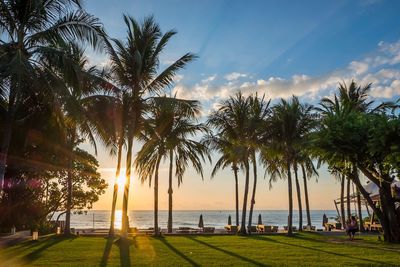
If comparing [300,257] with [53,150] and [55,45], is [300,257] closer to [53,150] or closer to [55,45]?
[55,45]

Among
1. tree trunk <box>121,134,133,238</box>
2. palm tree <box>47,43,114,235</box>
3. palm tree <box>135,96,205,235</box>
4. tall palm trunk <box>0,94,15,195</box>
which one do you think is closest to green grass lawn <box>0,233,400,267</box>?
tree trunk <box>121,134,133,238</box>

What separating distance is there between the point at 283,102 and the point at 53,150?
49.4ft

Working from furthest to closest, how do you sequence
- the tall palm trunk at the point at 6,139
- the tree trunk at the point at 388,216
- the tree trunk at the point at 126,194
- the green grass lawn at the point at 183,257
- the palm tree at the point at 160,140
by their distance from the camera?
1. the palm tree at the point at 160,140
2. the tree trunk at the point at 388,216
3. the tree trunk at the point at 126,194
4. the green grass lawn at the point at 183,257
5. the tall palm trunk at the point at 6,139

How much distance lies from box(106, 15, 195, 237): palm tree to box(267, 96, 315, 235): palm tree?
9753mm

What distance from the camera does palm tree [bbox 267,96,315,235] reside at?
1036 inches

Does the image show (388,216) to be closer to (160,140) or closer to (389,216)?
(389,216)

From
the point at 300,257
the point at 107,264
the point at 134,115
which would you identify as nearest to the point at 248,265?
the point at 300,257

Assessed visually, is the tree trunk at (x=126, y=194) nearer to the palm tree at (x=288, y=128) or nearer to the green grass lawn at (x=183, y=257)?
the green grass lawn at (x=183, y=257)

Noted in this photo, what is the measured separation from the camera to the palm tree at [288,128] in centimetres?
2631

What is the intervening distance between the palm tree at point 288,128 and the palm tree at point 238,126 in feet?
6.13

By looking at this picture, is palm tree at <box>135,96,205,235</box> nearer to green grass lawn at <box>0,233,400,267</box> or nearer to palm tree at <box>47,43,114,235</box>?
palm tree at <box>47,43,114,235</box>

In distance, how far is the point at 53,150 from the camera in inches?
909

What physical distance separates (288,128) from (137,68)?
40.2 feet

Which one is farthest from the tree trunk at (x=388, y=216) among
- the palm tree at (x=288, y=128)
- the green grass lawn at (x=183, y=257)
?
the palm tree at (x=288, y=128)
